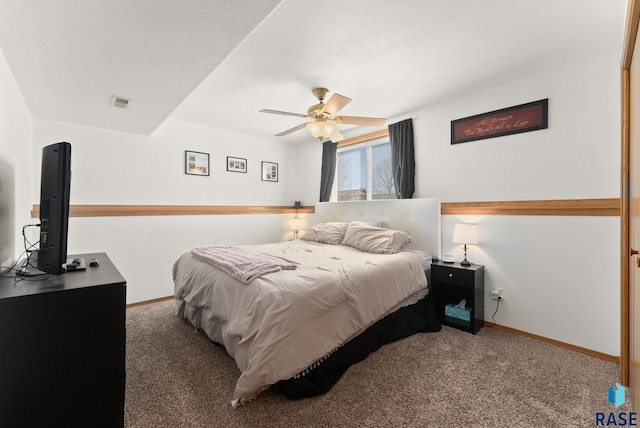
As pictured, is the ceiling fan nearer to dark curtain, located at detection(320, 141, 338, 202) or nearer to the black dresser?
dark curtain, located at detection(320, 141, 338, 202)

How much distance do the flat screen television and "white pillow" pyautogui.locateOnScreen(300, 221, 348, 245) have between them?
270cm

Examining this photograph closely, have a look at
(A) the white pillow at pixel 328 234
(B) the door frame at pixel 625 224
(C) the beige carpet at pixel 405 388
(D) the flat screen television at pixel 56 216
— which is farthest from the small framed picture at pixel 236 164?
(B) the door frame at pixel 625 224

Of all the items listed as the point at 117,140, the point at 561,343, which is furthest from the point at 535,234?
the point at 117,140

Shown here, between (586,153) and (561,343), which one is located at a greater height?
(586,153)

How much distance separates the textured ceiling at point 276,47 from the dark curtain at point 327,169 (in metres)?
1.59

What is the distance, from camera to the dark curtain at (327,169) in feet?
15.3

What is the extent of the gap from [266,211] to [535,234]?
12.2ft

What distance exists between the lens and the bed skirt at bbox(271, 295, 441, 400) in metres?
1.78

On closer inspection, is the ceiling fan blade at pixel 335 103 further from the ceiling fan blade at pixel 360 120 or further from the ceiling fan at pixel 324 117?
the ceiling fan blade at pixel 360 120

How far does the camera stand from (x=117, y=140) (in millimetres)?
3512

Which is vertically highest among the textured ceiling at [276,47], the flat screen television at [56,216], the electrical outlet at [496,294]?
the textured ceiling at [276,47]

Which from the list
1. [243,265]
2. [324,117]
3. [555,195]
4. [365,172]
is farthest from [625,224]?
[365,172]

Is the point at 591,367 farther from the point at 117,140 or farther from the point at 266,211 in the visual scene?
the point at 117,140

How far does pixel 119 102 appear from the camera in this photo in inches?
102
